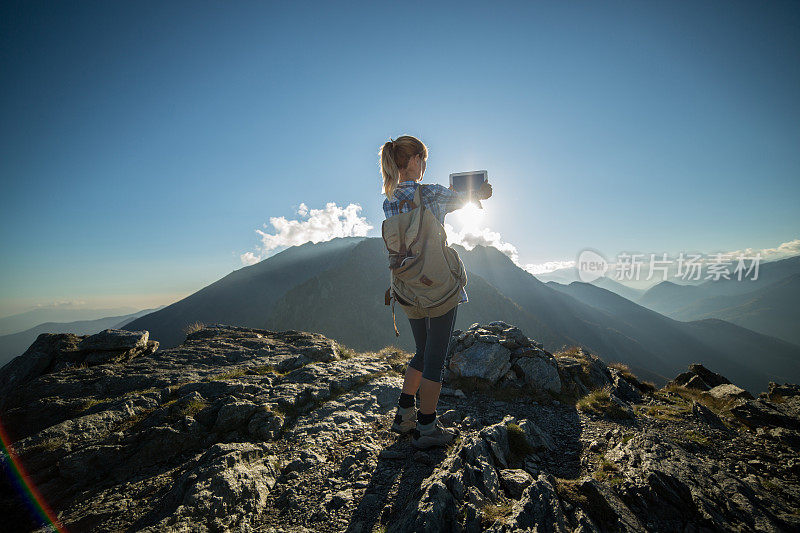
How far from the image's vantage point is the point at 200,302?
5507 inches

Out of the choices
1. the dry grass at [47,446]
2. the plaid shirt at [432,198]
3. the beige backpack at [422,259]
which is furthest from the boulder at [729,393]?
the dry grass at [47,446]

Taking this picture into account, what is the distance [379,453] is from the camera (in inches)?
155

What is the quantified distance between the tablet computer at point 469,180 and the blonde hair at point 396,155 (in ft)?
1.87

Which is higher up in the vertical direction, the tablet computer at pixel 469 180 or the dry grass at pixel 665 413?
the tablet computer at pixel 469 180

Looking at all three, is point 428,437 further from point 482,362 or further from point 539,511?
point 482,362

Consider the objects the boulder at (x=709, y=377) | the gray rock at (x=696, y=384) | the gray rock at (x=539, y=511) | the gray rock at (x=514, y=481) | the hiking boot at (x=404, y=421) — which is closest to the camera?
the gray rock at (x=539, y=511)

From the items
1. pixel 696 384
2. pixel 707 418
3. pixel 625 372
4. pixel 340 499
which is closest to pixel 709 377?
pixel 696 384

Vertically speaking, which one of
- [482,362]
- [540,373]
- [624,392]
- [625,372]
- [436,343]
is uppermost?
[436,343]

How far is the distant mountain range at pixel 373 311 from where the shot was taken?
10475cm

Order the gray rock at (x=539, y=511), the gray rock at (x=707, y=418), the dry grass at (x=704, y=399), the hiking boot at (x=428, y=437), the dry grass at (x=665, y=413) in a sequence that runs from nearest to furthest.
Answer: the gray rock at (x=539, y=511) → the hiking boot at (x=428, y=437) → the gray rock at (x=707, y=418) → the dry grass at (x=665, y=413) → the dry grass at (x=704, y=399)

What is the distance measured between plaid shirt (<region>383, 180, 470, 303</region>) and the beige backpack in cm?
8

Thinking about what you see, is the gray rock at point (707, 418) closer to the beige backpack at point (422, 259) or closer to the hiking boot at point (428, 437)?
the hiking boot at point (428, 437)

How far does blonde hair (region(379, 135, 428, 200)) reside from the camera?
150 inches

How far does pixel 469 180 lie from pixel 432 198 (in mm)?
697
